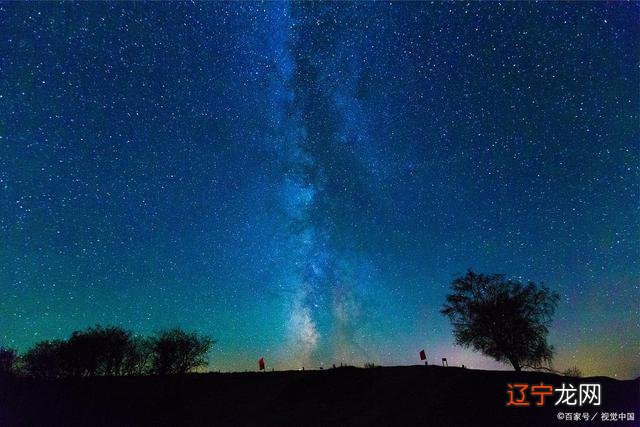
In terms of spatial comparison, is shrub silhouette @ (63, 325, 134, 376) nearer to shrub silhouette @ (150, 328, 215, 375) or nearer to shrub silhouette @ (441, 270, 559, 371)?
shrub silhouette @ (150, 328, 215, 375)

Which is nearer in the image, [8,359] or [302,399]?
[302,399]

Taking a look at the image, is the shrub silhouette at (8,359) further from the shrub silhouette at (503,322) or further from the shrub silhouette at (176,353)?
the shrub silhouette at (503,322)

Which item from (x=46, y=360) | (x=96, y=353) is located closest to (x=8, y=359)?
(x=46, y=360)

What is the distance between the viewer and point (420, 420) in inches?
924

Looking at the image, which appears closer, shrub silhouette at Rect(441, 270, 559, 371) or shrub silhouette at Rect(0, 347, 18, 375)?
shrub silhouette at Rect(441, 270, 559, 371)

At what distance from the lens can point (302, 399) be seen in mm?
32375

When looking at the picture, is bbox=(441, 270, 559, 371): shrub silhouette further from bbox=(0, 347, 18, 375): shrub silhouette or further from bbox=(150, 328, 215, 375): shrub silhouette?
bbox=(0, 347, 18, 375): shrub silhouette

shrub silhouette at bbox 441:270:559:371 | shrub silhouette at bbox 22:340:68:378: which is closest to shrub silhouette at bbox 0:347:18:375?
shrub silhouette at bbox 22:340:68:378

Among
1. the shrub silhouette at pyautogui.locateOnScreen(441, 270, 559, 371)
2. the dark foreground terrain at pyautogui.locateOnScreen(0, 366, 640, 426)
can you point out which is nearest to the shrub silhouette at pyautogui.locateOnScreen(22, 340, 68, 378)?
the dark foreground terrain at pyautogui.locateOnScreen(0, 366, 640, 426)

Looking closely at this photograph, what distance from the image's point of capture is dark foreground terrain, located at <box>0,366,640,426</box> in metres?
22.7

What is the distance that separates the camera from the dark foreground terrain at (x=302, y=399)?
22.7 meters

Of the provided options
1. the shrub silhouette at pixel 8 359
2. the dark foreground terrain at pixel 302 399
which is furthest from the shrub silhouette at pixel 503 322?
the shrub silhouette at pixel 8 359

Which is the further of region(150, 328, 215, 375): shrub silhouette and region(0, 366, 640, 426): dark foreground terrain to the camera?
region(150, 328, 215, 375): shrub silhouette

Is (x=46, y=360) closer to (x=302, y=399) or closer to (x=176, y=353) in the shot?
(x=176, y=353)
